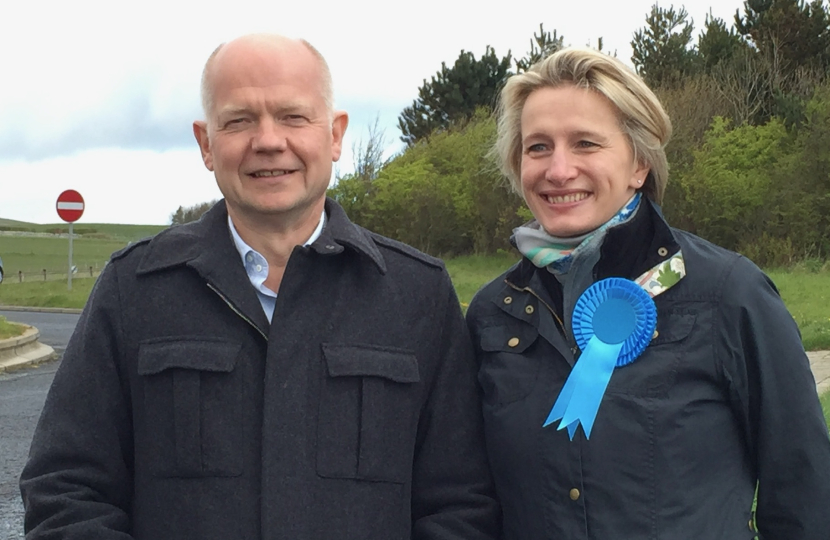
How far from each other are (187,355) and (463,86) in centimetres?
4944

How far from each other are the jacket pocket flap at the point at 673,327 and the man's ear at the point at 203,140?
50.7 inches

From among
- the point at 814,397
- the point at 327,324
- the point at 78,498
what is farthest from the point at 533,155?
the point at 78,498

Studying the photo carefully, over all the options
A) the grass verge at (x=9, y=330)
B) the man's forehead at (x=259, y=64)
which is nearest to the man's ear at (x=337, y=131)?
the man's forehead at (x=259, y=64)

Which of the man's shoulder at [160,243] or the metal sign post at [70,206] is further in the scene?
the metal sign post at [70,206]

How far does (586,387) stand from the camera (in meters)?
2.27

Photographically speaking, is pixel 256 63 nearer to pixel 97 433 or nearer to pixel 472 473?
pixel 97 433

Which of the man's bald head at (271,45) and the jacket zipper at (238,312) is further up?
the man's bald head at (271,45)

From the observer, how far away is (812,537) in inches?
87.5

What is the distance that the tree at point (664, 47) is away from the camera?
40031 millimetres

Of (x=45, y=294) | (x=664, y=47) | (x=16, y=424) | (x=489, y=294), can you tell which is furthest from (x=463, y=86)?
(x=489, y=294)

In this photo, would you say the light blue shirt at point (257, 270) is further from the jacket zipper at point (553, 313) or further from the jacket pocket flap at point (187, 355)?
the jacket zipper at point (553, 313)

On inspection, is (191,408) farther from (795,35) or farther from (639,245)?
(795,35)

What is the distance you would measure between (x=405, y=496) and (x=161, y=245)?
0.94 m

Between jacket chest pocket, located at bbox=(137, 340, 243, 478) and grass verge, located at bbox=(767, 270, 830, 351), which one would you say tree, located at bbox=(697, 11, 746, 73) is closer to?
grass verge, located at bbox=(767, 270, 830, 351)
